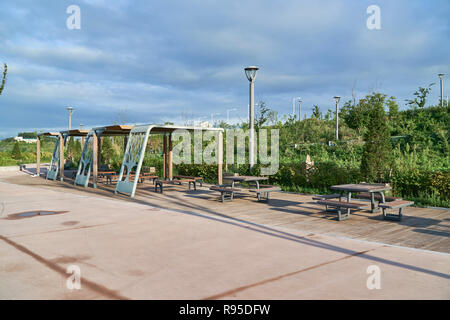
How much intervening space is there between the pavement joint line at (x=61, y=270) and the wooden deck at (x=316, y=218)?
3.67 metres

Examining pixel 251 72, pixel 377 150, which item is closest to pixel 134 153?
pixel 251 72

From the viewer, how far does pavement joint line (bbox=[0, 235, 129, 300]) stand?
12.5 feet

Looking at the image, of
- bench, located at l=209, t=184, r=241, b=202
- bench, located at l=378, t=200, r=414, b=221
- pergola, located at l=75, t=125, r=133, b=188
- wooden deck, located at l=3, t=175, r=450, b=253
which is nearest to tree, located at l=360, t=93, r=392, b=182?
wooden deck, located at l=3, t=175, r=450, b=253

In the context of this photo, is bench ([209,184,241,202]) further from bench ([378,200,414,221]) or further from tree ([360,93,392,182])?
bench ([378,200,414,221])

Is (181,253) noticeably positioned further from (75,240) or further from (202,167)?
(202,167)

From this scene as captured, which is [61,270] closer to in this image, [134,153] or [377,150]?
[377,150]

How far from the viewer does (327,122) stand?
31.7 m

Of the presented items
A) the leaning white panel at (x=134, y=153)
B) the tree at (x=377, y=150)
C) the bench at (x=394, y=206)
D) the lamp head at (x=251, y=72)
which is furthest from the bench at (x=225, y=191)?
the lamp head at (x=251, y=72)

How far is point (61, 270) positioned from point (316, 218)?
5.22 meters

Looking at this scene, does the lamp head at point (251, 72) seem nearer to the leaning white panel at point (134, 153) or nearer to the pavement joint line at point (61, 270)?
the leaning white panel at point (134, 153)

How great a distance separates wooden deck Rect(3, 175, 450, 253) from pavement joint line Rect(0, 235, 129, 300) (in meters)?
3.67

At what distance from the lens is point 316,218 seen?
316 inches
